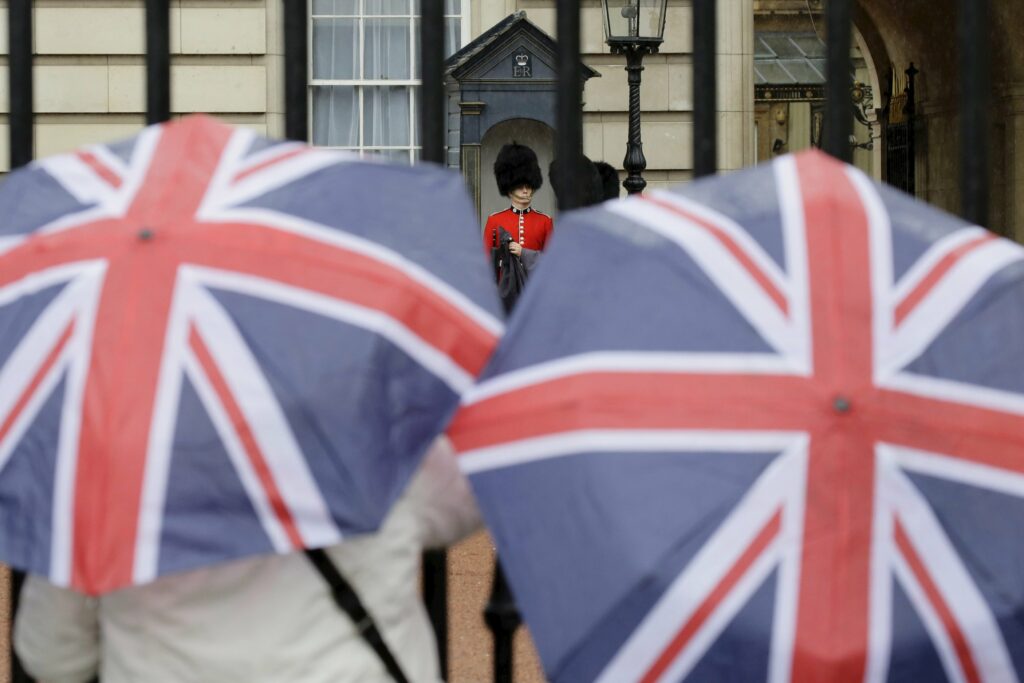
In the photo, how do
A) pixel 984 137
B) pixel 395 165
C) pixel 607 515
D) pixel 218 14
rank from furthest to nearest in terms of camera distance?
pixel 218 14
pixel 984 137
pixel 395 165
pixel 607 515

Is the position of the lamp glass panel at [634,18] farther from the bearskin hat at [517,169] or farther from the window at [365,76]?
the bearskin hat at [517,169]

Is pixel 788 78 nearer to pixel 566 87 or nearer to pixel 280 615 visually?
pixel 566 87

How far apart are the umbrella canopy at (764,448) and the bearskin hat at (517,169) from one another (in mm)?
8301

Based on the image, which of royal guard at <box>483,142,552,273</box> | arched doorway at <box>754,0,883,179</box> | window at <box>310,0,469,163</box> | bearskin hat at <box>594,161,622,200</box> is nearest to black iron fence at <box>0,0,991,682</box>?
royal guard at <box>483,142,552,273</box>

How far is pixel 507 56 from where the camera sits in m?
13.6

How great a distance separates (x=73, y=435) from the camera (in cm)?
170

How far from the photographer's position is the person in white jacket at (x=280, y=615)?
1800 millimetres

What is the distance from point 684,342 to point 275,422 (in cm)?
40

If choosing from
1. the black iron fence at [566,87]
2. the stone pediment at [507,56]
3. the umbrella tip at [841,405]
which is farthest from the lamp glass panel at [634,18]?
the umbrella tip at [841,405]

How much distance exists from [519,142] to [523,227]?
4297 mm

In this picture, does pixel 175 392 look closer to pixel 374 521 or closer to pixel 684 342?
pixel 374 521

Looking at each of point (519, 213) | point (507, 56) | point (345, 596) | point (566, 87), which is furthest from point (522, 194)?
point (345, 596)

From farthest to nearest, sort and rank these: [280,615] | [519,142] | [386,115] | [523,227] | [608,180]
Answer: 1. [386,115]
2. [519,142]
3. [608,180]
4. [523,227]
5. [280,615]

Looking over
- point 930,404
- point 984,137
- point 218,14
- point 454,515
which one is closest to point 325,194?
point 454,515
